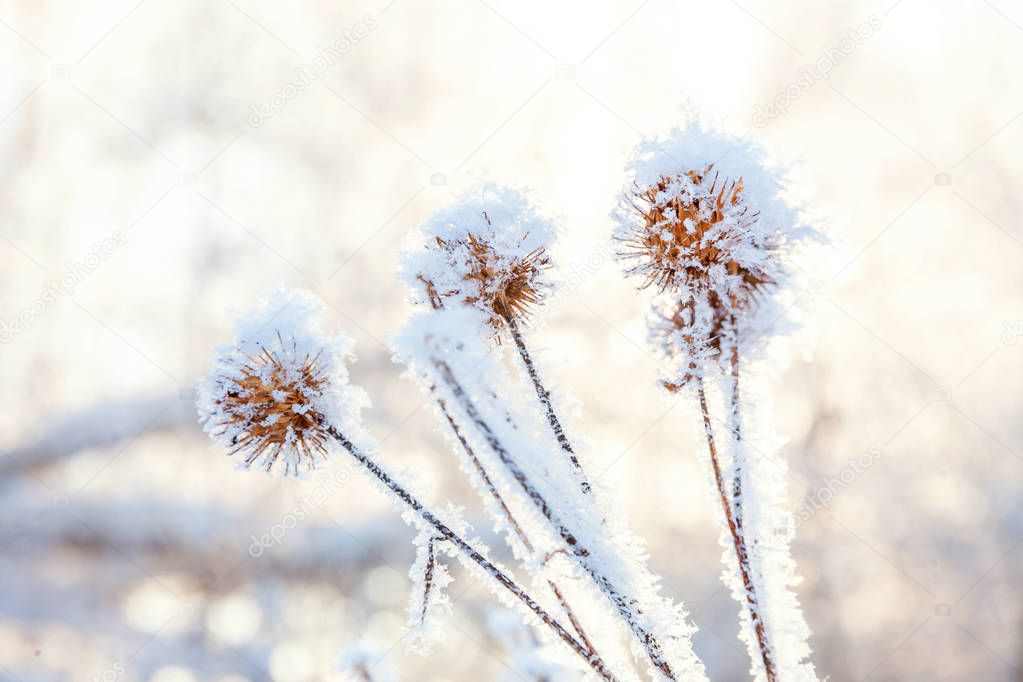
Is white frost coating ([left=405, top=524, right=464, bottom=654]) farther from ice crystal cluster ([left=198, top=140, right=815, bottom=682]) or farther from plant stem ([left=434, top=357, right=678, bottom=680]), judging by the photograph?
plant stem ([left=434, top=357, right=678, bottom=680])

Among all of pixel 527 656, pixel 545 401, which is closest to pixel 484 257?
pixel 545 401

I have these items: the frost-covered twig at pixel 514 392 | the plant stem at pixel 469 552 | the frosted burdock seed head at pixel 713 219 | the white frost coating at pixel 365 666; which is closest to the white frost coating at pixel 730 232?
the frosted burdock seed head at pixel 713 219

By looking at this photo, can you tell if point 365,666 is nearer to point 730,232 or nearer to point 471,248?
point 471,248

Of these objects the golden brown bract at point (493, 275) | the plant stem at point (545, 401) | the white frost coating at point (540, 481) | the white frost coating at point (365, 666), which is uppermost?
the golden brown bract at point (493, 275)

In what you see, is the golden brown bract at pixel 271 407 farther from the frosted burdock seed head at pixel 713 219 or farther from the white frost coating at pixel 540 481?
the frosted burdock seed head at pixel 713 219

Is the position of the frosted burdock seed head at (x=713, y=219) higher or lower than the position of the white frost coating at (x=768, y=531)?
higher

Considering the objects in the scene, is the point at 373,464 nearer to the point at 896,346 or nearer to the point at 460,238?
the point at 460,238
